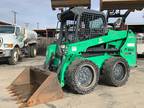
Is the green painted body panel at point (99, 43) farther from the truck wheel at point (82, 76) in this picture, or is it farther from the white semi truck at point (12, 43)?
the white semi truck at point (12, 43)

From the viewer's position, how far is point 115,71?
10039 mm

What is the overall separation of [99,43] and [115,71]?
3.26 feet

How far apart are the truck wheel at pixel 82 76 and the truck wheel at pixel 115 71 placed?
505 millimetres

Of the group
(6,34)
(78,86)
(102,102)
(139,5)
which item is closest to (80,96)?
(78,86)

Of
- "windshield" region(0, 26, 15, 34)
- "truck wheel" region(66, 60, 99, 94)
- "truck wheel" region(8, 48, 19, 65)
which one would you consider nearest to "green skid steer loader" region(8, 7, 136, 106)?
"truck wheel" region(66, 60, 99, 94)

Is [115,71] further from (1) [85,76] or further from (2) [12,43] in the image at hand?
(2) [12,43]

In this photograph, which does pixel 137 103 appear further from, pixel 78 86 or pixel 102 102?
pixel 78 86

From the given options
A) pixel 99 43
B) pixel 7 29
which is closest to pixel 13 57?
pixel 7 29

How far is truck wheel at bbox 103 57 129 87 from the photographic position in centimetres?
982

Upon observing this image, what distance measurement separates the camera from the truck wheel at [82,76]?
883cm

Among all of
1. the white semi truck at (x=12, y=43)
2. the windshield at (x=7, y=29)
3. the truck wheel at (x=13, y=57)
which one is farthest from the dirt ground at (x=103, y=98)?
the windshield at (x=7, y=29)

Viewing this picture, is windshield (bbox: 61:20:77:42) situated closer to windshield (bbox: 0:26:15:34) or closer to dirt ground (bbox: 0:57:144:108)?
dirt ground (bbox: 0:57:144:108)

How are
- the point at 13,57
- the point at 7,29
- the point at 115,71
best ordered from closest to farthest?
the point at 115,71 < the point at 13,57 < the point at 7,29

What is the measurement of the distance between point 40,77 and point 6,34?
8317 mm
